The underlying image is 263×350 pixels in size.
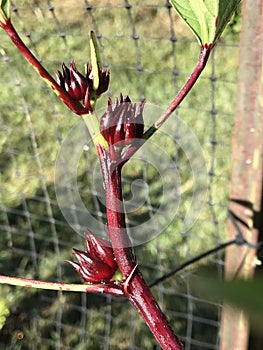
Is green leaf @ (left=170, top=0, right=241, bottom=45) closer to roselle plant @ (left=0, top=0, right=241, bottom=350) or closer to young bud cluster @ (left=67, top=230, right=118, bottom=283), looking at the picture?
roselle plant @ (left=0, top=0, right=241, bottom=350)

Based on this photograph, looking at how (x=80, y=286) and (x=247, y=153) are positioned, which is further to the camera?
(x=247, y=153)

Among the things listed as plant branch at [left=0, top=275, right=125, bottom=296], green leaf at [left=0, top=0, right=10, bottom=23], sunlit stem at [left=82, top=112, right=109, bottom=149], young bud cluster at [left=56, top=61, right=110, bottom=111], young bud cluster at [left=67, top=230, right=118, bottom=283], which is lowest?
plant branch at [left=0, top=275, right=125, bottom=296]

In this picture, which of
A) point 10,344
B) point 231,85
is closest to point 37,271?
point 10,344

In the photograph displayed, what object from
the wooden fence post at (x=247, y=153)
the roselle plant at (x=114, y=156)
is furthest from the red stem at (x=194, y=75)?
the wooden fence post at (x=247, y=153)

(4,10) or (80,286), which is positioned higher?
(4,10)

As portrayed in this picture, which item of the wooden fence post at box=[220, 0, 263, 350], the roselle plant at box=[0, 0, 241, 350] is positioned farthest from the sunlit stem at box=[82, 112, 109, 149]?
the wooden fence post at box=[220, 0, 263, 350]

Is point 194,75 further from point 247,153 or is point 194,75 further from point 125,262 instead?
point 247,153

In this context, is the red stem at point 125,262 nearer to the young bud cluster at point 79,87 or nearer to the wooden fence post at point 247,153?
the young bud cluster at point 79,87

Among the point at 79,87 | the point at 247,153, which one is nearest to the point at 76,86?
the point at 79,87
